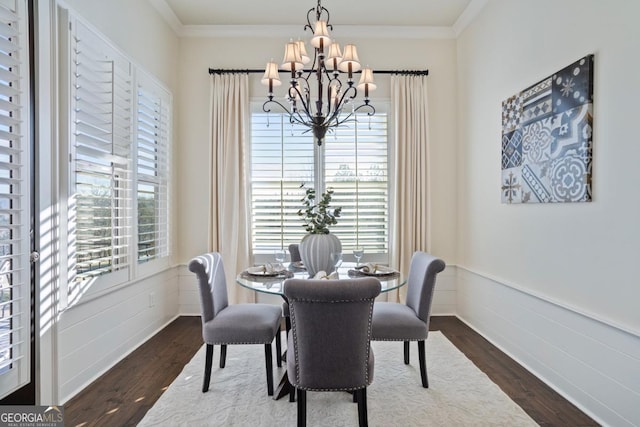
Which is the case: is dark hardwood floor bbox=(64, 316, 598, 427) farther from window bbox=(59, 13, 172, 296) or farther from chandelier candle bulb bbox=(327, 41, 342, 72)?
chandelier candle bulb bbox=(327, 41, 342, 72)

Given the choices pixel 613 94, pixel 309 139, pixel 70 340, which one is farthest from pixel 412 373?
pixel 309 139

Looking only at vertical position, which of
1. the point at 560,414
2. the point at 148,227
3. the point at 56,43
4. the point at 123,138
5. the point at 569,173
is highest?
the point at 56,43

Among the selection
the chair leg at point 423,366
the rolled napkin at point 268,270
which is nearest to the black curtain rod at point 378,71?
the rolled napkin at point 268,270

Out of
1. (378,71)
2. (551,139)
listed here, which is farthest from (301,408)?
(378,71)

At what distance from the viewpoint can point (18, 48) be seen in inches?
75.0

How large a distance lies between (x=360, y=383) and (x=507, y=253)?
6.75ft

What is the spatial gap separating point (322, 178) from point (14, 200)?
288 centimetres

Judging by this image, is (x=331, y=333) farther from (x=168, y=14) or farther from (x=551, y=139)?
(x=168, y=14)

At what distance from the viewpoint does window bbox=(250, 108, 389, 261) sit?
4.21 meters

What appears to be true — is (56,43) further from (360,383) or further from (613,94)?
(613,94)

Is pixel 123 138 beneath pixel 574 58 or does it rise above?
beneath

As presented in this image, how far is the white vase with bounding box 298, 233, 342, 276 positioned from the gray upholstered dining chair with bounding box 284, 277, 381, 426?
0.76 m

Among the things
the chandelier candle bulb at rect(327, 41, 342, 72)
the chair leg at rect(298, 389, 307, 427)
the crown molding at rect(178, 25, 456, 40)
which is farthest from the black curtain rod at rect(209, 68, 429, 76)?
the chair leg at rect(298, 389, 307, 427)

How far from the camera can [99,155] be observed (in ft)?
8.88
